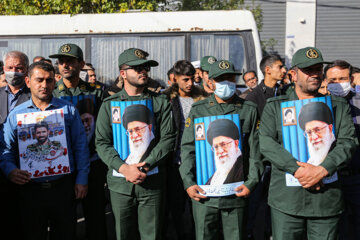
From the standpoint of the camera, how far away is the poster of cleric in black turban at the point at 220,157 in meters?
3.39

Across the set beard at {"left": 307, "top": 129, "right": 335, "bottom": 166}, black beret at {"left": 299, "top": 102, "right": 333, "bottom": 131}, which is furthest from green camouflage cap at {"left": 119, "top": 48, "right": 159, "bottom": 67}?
beard at {"left": 307, "top": 129, "right": 335, "bottom": 166}

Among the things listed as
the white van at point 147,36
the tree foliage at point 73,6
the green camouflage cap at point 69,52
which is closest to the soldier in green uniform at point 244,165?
the green camouflage cap at point 69,52

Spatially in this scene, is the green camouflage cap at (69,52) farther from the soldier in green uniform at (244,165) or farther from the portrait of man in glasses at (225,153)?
the portrait of man in glasses at (225,153)

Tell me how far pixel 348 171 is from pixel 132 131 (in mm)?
2089

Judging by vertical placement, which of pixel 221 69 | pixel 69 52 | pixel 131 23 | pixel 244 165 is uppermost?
pixel 131 23

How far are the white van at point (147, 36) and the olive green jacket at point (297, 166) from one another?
15.9 feet

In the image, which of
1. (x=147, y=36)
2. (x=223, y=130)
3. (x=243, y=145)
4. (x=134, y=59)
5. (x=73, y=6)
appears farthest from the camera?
(x=73, y=6)

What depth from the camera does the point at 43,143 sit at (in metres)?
3.55

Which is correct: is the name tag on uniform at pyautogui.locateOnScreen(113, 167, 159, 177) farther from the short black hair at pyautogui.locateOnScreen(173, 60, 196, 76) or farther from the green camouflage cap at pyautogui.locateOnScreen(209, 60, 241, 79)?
the short black hair at pyautogui.locateOnScreen(173, 60, 196, 76)

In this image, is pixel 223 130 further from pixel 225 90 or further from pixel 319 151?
pixel 319 151

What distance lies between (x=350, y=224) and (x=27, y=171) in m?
3.10

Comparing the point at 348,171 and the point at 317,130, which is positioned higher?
the point at 317,130

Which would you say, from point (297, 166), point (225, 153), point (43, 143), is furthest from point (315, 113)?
point (43, 143)

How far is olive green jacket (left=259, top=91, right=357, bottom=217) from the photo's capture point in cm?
317
